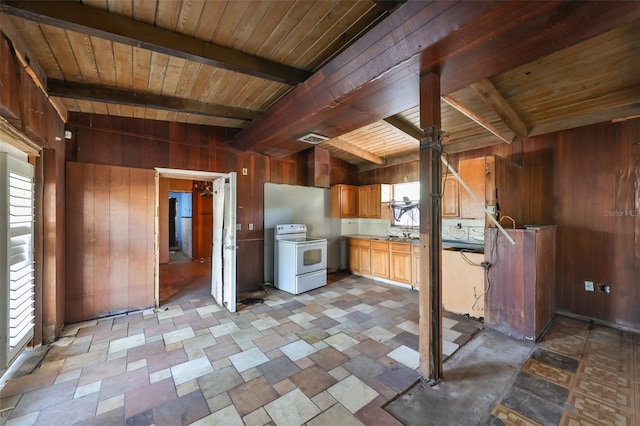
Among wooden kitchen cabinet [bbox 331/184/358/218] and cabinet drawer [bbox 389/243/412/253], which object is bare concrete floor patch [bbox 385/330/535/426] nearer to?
cabinet drawer [bbox 389/243/412/253]

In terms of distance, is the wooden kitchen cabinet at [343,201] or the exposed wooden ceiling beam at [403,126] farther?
the wooden kitchen cabinet at [343,201]

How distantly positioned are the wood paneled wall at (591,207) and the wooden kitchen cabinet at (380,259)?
7.30 feet

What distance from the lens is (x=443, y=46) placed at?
156 cm

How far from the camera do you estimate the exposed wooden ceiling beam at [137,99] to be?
2562 mm

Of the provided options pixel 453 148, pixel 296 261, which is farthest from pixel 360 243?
pixel 453 148

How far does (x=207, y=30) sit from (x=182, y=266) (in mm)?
5958

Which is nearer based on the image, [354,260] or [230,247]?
[230,247]

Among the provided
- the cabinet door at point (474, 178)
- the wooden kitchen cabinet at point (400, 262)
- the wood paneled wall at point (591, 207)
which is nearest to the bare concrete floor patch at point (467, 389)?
the wood paneled wall at point (591, 207)

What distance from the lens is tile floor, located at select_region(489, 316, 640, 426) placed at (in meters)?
1.71

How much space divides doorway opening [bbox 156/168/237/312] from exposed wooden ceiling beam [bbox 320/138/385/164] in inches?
76.0

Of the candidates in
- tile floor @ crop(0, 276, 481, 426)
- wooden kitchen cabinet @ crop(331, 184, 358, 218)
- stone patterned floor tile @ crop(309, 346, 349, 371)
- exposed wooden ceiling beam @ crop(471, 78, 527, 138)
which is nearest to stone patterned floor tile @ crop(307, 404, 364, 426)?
tile floor @ crop(0, 276, 481, 426)

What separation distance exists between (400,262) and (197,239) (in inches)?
237

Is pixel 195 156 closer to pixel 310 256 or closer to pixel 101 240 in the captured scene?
pixel 101 240

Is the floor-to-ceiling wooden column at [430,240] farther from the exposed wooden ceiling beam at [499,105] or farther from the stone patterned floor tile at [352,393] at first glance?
the exposed wooden ceiling beam at [499,105]
